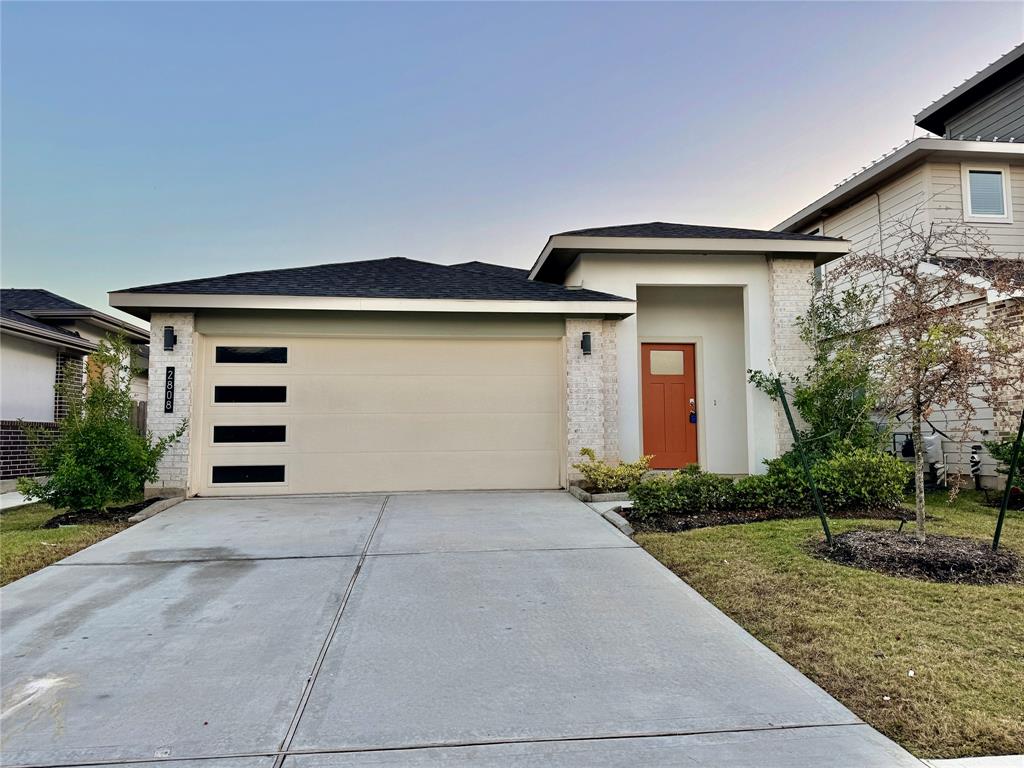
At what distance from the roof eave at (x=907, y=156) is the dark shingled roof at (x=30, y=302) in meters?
15.6

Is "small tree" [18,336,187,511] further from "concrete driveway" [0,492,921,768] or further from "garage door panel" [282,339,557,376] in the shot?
"garage door panel" [282,339,557,376]

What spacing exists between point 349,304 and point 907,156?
10143 millimetres

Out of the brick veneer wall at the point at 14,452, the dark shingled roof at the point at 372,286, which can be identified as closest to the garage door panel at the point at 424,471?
the dark shingled roof at the point at 372,286

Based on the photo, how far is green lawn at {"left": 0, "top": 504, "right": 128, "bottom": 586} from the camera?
5395mm

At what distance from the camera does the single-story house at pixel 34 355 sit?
10875mm

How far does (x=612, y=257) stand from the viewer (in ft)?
32.8

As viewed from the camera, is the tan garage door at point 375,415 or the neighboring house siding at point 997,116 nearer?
the tan garage door at point 375,415

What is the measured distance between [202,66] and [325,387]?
6.95m

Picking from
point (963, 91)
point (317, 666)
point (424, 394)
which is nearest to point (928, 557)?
point (317, 666)

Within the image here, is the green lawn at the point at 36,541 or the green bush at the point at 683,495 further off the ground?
the green bush at the point at 683,495

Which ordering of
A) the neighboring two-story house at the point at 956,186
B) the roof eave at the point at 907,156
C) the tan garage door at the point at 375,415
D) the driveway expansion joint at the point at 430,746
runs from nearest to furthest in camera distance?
the driveway expansion joint at the point at 430,746, the tan garage door at the point at 375,415, the roof eave at the point at 907,156, the neighboring two-story house at the point at 956,186

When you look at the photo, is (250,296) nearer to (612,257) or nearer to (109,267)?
(612,257)

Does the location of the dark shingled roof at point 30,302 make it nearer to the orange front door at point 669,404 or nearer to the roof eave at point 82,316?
the roof eave at point 82,316

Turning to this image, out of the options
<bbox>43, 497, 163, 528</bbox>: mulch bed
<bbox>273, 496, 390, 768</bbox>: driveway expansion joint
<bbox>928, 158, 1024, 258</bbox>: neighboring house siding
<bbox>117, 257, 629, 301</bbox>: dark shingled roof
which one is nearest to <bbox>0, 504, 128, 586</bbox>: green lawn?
<bbox>43, 497, 163, 528</bbox>: mulch bed
